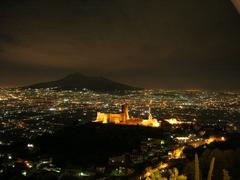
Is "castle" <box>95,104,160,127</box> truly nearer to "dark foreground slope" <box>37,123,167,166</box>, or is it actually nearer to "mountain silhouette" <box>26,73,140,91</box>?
"dark foreground slope" <box>37,123,167,166</box>

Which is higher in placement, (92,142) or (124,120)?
(124,120)

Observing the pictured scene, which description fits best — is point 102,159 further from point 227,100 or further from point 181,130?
point 227,100

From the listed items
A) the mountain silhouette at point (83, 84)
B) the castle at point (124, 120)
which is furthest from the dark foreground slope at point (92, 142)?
the mountain silhouette at point (83, 84)

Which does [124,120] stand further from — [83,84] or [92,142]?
[83,84]

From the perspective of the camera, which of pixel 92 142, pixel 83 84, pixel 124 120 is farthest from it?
pixel 83 84

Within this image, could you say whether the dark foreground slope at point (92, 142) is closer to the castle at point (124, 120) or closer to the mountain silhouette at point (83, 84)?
the castle at point (124, 120)

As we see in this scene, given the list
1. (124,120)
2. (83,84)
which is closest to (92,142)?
(124,120)

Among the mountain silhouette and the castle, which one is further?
the mountain silhouette

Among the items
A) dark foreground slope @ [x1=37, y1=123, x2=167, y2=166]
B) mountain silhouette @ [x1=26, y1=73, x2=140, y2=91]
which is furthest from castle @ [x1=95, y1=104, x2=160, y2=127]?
mountain silhouette @ [x1=26, y1=73, x2=140, y2=91]

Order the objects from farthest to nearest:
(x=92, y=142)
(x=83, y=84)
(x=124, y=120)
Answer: (x=83, y=84) < (x=124, y=120) < (x=92, y=142)
